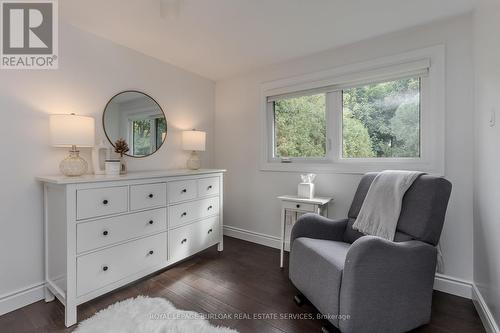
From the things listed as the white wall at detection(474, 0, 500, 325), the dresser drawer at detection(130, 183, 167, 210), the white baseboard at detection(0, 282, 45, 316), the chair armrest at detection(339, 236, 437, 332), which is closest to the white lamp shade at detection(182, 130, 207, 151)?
the dresser drawer at detection(130, 183, 167, 210)

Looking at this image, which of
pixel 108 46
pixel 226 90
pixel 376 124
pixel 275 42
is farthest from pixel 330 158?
pixel 108 46

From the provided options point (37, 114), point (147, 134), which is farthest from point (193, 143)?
point (37, 114)

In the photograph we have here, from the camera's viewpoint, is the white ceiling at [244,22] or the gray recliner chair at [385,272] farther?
the white ceiling at [244,22]

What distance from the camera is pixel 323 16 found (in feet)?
6.31

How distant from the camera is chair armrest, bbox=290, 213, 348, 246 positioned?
6.37ft

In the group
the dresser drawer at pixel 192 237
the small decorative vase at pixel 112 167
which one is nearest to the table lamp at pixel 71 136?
the small decorative vase at pixel 112 167

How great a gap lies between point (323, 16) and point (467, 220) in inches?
78.1

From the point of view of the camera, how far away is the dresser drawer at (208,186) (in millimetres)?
2535

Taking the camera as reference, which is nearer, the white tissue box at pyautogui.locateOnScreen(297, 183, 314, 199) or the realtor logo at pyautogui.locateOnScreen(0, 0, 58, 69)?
the realtor logo at pyautogui.locateOnScreen(0, 0, 58, 69)

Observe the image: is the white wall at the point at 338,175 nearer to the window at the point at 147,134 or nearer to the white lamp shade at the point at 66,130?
the window at the point at 147,134

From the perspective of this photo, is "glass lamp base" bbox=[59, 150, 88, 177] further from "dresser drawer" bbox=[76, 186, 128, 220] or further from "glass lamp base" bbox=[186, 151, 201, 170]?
"glass lamp base" bbox=[186, 151, 201, 170]

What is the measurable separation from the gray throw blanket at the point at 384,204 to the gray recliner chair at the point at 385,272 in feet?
0.18

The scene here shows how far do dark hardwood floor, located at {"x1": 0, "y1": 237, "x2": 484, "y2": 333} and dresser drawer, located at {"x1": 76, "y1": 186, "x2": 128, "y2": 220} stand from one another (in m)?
0.70

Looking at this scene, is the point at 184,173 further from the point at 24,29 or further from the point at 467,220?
the point at 467,220
